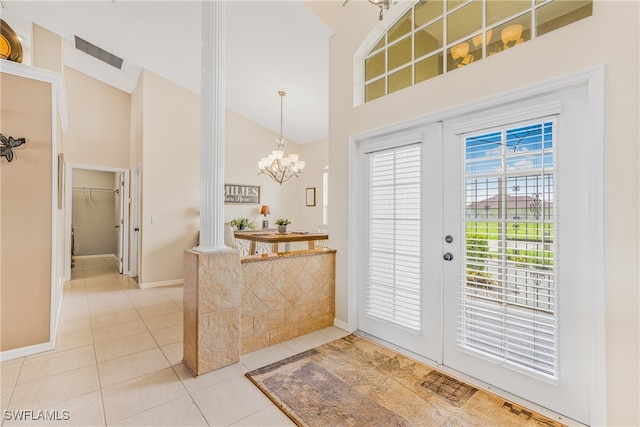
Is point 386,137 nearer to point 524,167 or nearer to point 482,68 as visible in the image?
point 482,68

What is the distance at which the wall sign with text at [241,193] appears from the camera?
6277mm

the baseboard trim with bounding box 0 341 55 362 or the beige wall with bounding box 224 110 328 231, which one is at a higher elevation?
the beige wall with bounding box 224 110 328 231

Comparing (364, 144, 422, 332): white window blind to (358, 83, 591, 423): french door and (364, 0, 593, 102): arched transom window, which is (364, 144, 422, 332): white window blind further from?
(364, 0, 593, 102): arched transom window

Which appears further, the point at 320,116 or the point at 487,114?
the point at 320,116

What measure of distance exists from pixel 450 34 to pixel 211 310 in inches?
117

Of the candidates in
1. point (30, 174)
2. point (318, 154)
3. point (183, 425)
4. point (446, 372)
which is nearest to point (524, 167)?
point (446, 372)

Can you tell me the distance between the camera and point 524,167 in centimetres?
200

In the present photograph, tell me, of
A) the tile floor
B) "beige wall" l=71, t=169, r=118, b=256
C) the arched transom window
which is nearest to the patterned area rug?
the tile floor

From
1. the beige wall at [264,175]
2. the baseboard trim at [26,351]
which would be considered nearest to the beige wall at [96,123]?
the beige wall at [264,175]

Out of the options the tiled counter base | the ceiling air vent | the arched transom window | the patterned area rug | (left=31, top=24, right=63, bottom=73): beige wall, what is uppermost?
the ceiling air vent

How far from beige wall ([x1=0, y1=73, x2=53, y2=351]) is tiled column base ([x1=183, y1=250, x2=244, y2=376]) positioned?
148 cm

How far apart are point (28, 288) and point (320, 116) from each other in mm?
4819

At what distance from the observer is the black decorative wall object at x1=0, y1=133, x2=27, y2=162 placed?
8.18 ft

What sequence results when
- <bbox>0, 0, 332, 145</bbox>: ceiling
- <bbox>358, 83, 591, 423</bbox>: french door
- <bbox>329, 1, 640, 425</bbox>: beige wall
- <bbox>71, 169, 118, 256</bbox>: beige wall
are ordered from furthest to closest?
1. <bbox>71, 169, 118, 256</bbox>: beige wall
2. <bbox>0, 0, 332, 145</bbox>: ceiling
3. <bbox>358, 83, 591, 423</bbox>: french door
4. <bbox>329, 1, 640, 425</bbox>: beige wall
